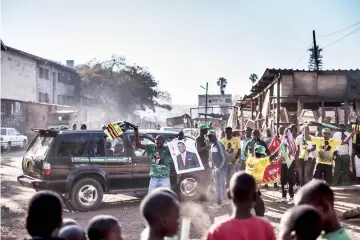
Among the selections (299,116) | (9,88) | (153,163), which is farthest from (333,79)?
(9,88)

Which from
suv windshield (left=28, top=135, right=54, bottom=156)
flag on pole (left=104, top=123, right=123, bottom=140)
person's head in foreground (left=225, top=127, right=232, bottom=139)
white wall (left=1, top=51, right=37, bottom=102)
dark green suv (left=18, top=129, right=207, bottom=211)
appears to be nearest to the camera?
flag on pole (left=104, top=123, right=123, bottom=140)

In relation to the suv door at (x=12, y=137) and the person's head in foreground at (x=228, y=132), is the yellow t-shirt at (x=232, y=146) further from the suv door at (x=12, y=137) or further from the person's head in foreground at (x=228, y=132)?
the suv door at (x=12, y=137)

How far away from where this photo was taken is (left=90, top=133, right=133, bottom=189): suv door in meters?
8.94

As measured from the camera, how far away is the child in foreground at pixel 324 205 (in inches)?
106

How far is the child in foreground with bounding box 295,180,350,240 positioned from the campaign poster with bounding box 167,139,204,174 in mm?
5848

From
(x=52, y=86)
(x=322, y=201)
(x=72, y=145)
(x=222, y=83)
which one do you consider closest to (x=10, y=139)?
(x=72, y=145)

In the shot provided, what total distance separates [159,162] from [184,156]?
170 cm

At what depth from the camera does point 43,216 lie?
8.76 feet

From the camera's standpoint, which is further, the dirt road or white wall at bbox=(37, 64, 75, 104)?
white wall at bbox=(37, 64, 75, 104)

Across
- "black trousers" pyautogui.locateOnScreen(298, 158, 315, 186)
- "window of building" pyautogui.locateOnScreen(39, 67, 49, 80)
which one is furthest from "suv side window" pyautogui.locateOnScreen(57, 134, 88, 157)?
"window of building" pyautogui.locateOnScreen(39, 67, 49, 80)

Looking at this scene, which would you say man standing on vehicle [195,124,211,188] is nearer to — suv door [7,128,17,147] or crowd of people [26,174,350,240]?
crowd of people [26,174,350,240]

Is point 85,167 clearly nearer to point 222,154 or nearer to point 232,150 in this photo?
point 222,154

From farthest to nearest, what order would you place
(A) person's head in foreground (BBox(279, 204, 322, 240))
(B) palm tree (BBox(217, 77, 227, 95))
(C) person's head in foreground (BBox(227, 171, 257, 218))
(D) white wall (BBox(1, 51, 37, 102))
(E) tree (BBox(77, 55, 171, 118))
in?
(B) palm tree (BBox(217, 77, 227, 95)) < (E) tree (BBox(77, 55, 171, 118)) < (D) white wall (BBox(1, 51, 37, 102)) < (C) person's head in foreground (BBox(227, 171, 257, 218)) < (A) person's head in foreground (BBox(279, 204, 322, 240))

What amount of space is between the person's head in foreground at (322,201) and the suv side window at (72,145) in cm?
672
